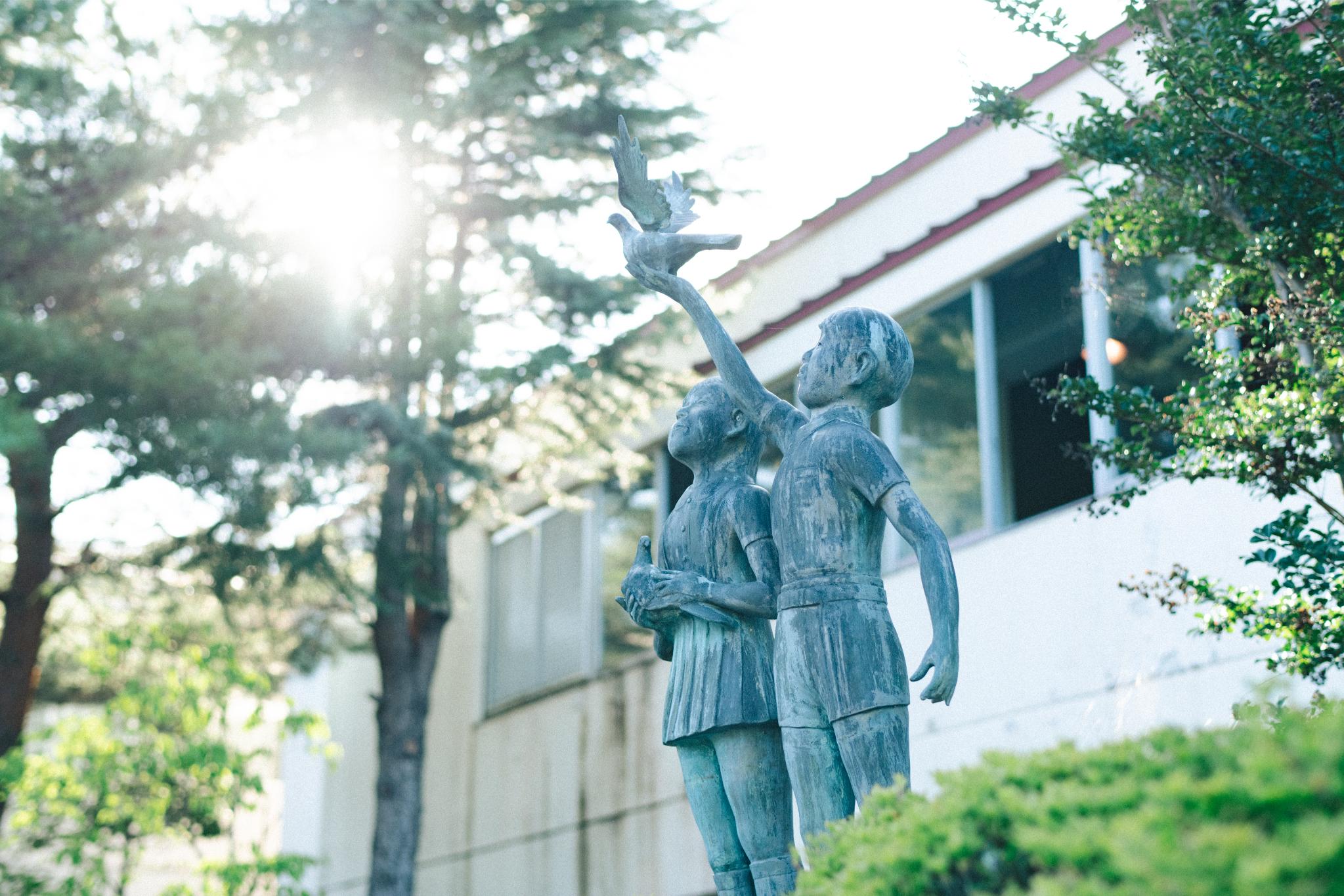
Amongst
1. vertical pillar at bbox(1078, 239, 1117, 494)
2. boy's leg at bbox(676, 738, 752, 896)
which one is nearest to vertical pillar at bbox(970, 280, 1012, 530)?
vertical pillar at bbox(1078, 239, 1117, 494)

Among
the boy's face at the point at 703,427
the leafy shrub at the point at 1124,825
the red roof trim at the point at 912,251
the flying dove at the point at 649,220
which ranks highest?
the red roof trim at the point at 912,251

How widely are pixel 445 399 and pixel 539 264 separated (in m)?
1.64

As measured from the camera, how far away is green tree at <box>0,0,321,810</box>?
42.2 feet

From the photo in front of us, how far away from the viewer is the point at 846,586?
4586 millimetres

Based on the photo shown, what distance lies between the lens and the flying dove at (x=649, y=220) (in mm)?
5418

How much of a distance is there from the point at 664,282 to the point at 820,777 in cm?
185

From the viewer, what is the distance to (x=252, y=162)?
14781 millimetres

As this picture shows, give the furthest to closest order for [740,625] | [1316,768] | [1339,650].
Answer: [1339,650]
[740,625]
[1316,768]

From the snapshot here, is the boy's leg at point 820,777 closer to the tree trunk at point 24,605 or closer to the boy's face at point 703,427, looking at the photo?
the boy's face at point 703,427

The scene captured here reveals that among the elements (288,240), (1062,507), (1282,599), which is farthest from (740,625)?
(288,240)

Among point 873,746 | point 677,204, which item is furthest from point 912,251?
point 873,746

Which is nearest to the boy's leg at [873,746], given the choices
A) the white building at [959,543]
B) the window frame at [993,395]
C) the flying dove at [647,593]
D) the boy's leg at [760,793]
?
the boy's leg at [760,793]

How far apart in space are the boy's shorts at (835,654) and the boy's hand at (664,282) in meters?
1.22

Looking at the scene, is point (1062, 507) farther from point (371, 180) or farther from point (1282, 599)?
point (371, 180)
